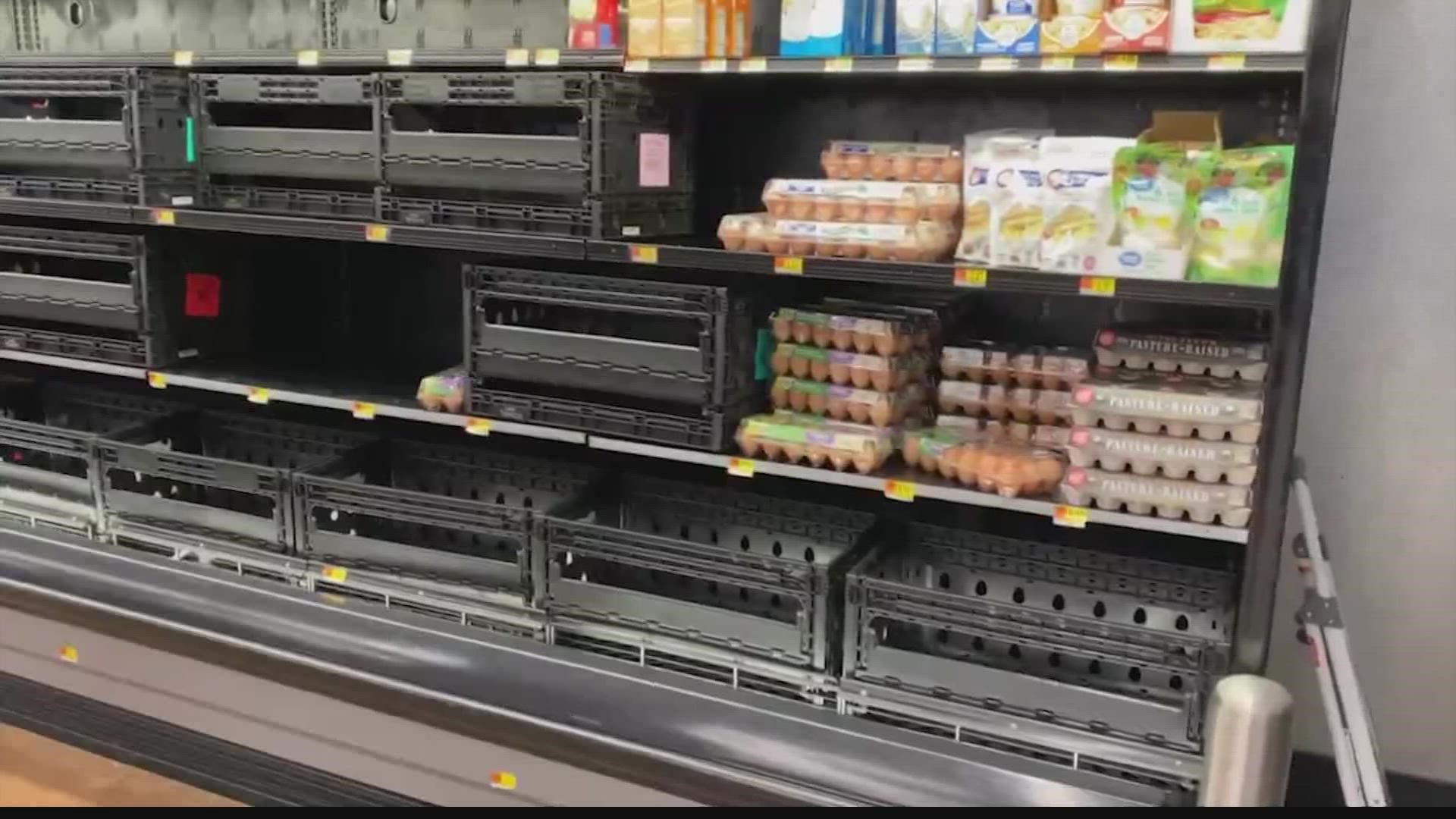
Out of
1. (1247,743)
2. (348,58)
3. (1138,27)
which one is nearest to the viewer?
(1247,743)

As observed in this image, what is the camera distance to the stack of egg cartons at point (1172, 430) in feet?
7.13

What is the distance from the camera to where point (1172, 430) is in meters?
2.22

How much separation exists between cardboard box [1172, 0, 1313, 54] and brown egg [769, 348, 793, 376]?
979 mm

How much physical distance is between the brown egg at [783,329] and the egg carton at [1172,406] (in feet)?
2.02

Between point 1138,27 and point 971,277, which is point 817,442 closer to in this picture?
point 971,277

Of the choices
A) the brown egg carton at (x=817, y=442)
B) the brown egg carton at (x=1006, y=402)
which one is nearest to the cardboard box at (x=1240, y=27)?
the brown egg carton at (x=1006, y=402)

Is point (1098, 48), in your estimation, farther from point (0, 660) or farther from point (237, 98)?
point (0, 660)

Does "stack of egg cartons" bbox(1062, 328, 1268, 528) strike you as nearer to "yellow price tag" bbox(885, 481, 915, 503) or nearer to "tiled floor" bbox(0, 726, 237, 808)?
"yellow price tag" bbox(885, 481, 915, 503)

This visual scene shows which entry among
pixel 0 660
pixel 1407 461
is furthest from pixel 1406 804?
pixel 0 660

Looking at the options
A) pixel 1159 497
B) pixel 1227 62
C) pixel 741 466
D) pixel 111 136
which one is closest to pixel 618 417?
pixel 741 466

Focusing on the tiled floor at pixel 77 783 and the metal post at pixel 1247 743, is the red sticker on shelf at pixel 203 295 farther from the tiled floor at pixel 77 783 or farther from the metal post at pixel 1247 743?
the metal post at pixel 1247 743

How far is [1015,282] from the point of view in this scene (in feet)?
7.32

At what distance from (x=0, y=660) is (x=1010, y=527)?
8.93 feet

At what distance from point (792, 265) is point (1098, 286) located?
1.97ft
